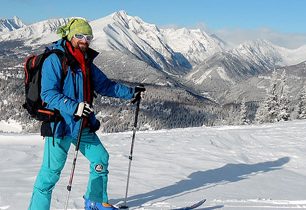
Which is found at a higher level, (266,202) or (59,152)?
(59,152)

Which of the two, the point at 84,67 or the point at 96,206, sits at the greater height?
the point at 84,67

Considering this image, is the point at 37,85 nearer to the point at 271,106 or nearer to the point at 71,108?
the point at 71,108

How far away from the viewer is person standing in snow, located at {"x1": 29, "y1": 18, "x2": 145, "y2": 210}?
520cm

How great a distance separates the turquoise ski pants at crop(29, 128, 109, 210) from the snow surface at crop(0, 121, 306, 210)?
678 mm

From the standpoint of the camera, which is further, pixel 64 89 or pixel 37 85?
pixel 64 89

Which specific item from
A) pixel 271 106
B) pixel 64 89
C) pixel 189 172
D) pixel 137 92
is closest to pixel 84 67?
pixel 64 89

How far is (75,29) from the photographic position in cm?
558

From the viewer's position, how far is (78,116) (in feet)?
17.3

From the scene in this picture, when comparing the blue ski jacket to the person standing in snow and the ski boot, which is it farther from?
the ski boot

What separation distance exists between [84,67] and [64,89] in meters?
0.39

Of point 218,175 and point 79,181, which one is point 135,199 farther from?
point 218,175

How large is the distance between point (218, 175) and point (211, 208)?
133 inches

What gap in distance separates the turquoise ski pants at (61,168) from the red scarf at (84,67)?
52 centimetres

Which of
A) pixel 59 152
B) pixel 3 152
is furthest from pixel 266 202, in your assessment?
pixel 3 152
